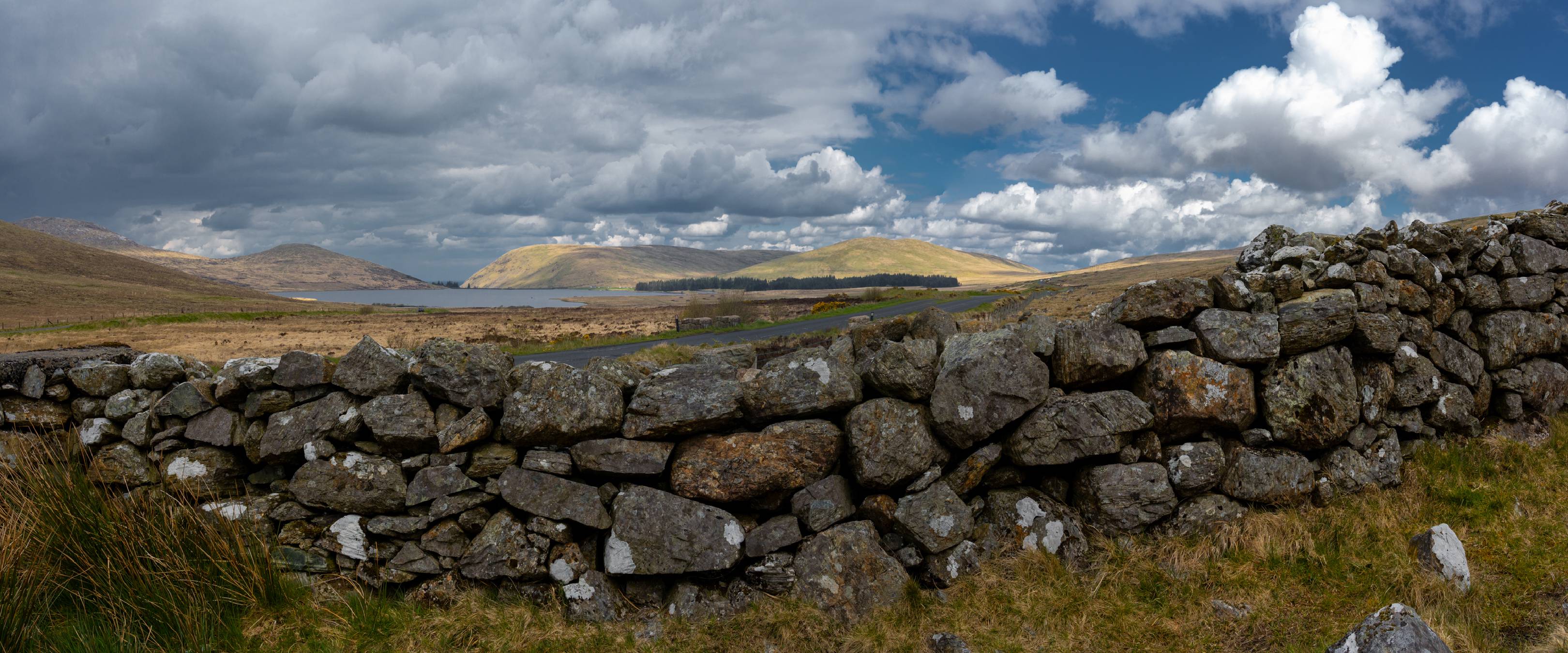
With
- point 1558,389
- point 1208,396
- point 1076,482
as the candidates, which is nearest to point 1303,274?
point 1208,396

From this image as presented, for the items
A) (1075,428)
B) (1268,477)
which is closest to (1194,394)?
(1268,477)

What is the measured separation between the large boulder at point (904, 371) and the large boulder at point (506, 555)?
3.27 metres

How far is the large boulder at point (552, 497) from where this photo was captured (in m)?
5.84

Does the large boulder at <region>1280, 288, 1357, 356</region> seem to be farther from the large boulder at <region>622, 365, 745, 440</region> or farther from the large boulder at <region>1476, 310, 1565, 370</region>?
the large boulder at <region>622, 365, 745, 440</region>

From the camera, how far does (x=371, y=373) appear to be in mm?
6230

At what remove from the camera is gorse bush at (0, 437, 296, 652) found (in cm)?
464

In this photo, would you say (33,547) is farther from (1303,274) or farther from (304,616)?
(1303,274)

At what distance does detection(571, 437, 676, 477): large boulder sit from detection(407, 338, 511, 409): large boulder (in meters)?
0.98

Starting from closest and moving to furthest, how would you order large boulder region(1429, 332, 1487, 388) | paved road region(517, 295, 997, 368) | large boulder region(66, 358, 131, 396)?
large boulder region(66, 358, 131, 396)
large boulder region(1429, 332, 1487, 388)
paved road region(517, 295, 997, 368)

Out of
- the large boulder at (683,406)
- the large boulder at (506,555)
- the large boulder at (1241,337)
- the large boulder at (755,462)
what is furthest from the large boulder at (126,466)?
the large boulder at (1241,337)

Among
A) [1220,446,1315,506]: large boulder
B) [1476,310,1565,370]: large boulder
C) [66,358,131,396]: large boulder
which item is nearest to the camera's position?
[1220,446,1315,506]: large boulder

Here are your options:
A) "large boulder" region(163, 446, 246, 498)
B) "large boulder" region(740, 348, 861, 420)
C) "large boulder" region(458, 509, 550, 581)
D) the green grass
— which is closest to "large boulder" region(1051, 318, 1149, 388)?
"large boulder" region(740, 348, 861, 420)

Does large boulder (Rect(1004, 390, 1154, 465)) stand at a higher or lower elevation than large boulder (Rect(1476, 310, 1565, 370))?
lower

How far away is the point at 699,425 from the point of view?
6031mm
